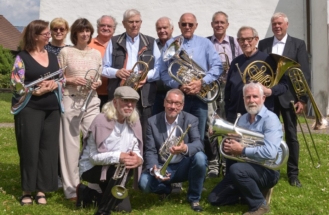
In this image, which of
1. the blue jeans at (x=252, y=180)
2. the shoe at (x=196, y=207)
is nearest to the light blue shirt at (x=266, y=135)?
the blue jeans at (x=252, y=180)

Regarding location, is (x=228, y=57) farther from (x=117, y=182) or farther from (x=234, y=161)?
(x=117, y=182)

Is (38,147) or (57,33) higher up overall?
(57,33)

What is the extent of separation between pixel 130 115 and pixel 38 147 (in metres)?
1.11

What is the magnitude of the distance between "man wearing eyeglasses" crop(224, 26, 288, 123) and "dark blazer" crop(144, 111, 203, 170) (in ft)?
1.90

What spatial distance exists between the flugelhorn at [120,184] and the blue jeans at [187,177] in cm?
31

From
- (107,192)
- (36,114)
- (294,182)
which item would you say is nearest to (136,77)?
(36,114)

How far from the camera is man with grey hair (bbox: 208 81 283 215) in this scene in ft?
17.1

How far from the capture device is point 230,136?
534 centimetres

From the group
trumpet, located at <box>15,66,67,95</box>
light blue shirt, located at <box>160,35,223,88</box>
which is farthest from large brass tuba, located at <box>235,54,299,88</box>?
trumpet, located at <box>15,66,67,95</box>

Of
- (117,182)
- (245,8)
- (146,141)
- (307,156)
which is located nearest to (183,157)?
(146,141)

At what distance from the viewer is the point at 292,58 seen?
6.26 metres

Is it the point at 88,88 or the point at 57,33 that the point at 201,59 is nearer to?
the point at 88,88

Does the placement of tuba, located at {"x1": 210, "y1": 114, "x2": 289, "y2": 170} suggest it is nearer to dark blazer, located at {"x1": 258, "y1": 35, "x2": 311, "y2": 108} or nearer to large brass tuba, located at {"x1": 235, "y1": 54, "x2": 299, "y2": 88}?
large brass tuba, located at {"x1": 235, "y1": 54, "x2": 299, "y2": 88}

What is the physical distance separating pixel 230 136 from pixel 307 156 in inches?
128
